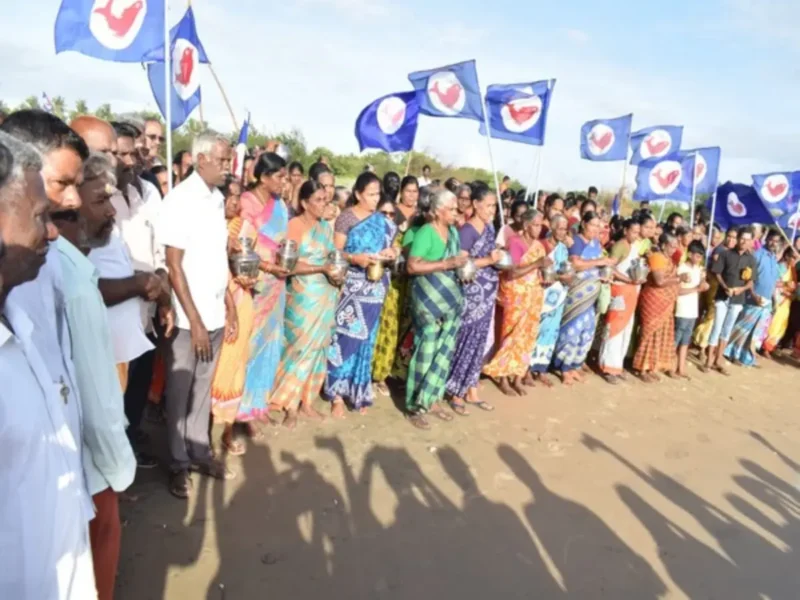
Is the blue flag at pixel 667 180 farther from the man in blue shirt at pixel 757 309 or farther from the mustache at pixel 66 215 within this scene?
the mustache at pixel 66 215

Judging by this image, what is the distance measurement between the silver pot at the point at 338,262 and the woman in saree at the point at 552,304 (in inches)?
90.2

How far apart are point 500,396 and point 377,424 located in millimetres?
1532

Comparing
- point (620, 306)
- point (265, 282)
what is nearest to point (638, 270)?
point (620, 306)

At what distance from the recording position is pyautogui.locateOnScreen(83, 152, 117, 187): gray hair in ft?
7.45

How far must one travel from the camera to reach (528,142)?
7.05m

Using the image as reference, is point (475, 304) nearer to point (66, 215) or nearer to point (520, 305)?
point (520, 305)

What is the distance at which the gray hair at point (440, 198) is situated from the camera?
14.5 ft

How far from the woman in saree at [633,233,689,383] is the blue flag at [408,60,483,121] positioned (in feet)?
8.46

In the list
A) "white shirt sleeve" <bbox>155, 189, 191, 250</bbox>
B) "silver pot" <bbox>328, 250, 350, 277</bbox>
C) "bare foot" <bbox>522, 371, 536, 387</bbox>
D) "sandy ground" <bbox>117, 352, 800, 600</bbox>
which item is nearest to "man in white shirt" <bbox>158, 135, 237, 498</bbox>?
"white shirt sleeve" <bbox>155, 189, 191, 250</bbox>

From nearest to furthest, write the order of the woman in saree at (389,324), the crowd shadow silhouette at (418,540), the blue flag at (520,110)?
the crowd shadow silhouette at (418,540) → the woman in saree at (389,324) → the blue flag at (520,110)

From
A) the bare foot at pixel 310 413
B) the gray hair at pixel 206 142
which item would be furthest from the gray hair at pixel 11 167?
the bare foot at pixel 310 413

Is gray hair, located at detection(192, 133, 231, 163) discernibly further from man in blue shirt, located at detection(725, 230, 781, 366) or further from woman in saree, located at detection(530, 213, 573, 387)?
man in blue shirt, located at detection(725, 230, 781, 366)

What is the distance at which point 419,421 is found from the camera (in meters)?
4.75

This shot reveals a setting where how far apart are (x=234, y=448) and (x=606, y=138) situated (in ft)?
25.8
